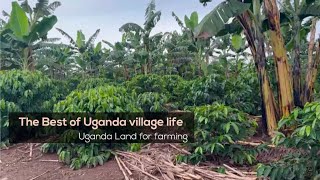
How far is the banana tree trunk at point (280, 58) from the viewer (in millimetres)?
5484

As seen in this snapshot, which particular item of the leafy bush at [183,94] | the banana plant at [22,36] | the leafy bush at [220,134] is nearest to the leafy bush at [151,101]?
the leafy bush at [183,94]

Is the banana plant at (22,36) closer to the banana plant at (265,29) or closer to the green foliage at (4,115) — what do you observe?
the green foliage at (4,115)

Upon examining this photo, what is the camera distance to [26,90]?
21.0ft

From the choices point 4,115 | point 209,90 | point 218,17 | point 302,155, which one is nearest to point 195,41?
point 209,90

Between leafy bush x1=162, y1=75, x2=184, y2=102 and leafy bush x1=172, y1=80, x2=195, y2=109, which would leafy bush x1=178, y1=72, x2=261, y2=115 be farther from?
leafy bush x1=162, y1=75, x2=184, y2=102

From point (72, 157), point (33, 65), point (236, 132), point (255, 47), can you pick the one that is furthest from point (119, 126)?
point (33, 65)

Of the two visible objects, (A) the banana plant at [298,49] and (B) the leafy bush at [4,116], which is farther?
(B) the leafy bush at [4,116]

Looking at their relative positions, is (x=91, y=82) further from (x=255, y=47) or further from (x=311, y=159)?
(x=311, y=159)

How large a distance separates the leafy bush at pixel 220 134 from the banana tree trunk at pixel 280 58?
4.37ft

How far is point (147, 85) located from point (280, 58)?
12.9 ft

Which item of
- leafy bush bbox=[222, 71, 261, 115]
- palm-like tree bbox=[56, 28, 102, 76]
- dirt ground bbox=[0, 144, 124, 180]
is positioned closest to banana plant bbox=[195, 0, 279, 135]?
leafy bush bbox=[222, 71, 261, 115]

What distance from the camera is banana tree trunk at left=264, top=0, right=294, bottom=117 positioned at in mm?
5484

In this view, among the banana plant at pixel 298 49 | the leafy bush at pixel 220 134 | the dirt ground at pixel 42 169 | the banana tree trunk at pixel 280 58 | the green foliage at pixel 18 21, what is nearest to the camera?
the leafy bush at pixel 220 134

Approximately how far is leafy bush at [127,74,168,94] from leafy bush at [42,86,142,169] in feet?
10.2
